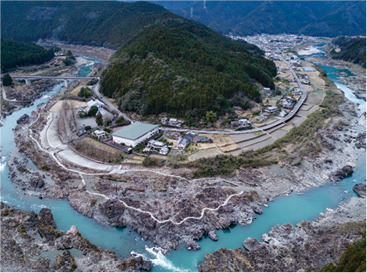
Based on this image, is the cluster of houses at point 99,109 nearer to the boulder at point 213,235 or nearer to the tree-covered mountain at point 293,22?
the boulder at point 213,235

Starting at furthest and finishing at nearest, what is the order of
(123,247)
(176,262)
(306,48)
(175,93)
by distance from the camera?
(306,48) < (175,93) < (123,247) < (176,262)

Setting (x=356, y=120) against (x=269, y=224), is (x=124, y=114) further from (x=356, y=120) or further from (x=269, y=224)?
(x=356, y=120)

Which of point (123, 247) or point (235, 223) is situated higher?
point (235, 223)

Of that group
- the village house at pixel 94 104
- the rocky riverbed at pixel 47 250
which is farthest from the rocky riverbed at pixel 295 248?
the village house at pixel 94 104

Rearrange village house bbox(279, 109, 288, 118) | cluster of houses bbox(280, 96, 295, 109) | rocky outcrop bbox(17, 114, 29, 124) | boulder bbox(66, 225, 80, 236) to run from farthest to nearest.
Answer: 1. cluster of houses bbox(280, 96, 295, 109)
2. rocky outcrop bbox(17, 114, 29, 124)
3. village house bbox(279, 109, 288, 118)
4. boulder bbox(66, 225, 80, 236)

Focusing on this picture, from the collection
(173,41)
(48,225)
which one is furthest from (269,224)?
(173,41)

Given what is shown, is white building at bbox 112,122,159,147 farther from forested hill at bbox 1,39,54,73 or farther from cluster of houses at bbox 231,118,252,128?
forested hill at bbox 1,39,54,73

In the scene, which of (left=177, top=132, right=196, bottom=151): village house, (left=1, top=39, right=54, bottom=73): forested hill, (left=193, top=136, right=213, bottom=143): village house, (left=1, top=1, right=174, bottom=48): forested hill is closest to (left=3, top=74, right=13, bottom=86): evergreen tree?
(left=1, top=39, right=54, bottom=73): forested hill
